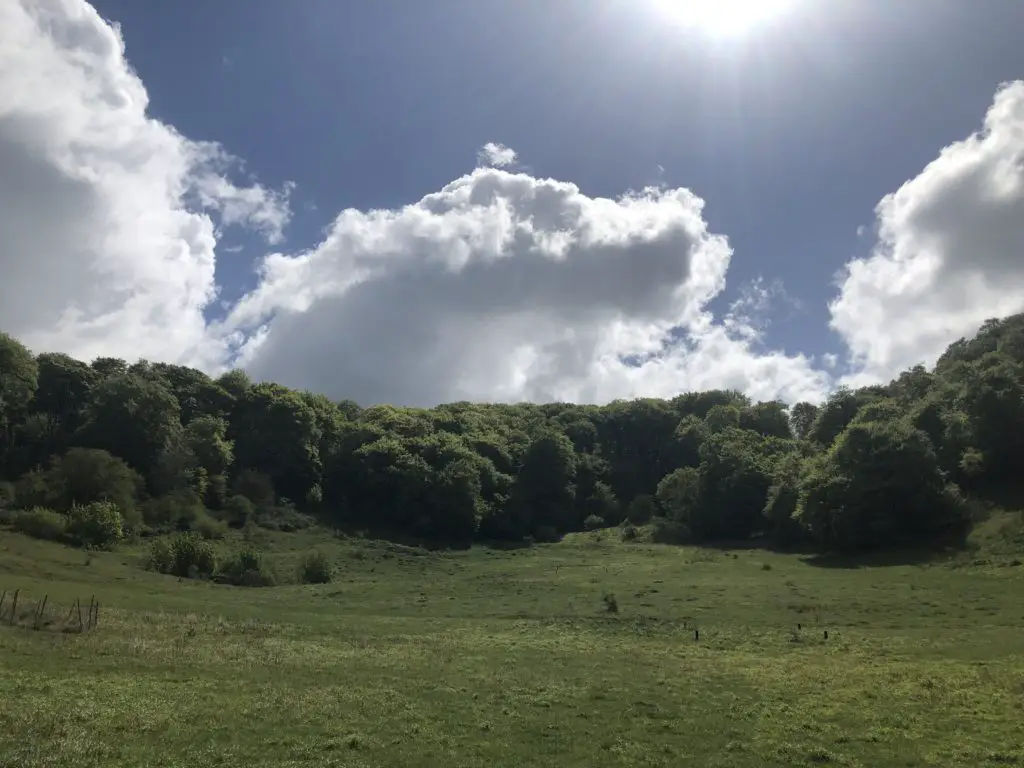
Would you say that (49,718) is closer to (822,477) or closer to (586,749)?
(586,749)

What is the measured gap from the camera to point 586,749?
21141 millimetres

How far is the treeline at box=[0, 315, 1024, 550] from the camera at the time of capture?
Result: 79562 mm

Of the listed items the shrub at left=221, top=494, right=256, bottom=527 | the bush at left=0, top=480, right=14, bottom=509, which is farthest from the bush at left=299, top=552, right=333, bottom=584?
the bush at left=0, top=480, right=14, bottom=509

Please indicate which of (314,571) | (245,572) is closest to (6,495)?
(245,572)

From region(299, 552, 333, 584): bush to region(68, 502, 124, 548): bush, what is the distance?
18950mm

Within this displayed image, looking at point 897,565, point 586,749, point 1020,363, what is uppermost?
point 1020,363

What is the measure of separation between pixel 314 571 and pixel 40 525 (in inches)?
1003

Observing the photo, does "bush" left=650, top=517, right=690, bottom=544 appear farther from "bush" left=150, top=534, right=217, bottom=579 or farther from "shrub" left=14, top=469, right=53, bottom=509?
"shrub" left=14, top=469, right=53, bottom=509

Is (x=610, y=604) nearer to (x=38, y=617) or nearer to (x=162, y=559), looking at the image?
(x=38, y=617)

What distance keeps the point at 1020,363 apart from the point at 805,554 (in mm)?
40168

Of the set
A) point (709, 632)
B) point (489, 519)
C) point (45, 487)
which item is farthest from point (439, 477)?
point (709, 632)

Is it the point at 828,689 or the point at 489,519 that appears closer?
the point at 828,689

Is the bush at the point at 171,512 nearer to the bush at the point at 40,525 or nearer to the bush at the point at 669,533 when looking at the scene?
the bush at the point at 40,525

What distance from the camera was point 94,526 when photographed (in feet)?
226
